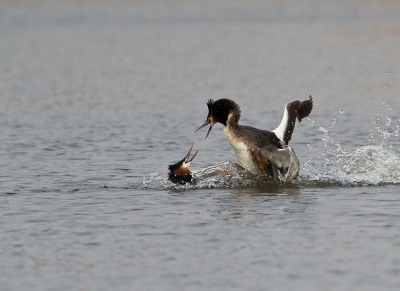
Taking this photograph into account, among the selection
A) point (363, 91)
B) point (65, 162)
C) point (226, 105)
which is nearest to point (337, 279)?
point (226, 105)

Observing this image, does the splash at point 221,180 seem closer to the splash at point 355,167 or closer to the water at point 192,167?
the water at point 192,167

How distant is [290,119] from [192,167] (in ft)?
6.47

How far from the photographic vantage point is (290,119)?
11.1 meters

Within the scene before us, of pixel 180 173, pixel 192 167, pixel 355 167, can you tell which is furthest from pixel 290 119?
pixel 192 167

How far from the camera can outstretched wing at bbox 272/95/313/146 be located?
36.1ft

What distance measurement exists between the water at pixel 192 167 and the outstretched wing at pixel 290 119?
0.60 m

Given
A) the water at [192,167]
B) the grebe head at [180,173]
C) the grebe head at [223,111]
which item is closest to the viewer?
the water at [192,167]

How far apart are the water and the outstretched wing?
1.98ft

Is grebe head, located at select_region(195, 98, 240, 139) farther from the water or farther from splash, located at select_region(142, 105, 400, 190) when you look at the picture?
the water

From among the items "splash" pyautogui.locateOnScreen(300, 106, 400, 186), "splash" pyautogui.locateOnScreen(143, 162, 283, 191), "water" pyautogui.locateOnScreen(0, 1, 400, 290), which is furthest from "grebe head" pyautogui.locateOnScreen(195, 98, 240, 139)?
"splash" pyautogui.locateOnScreen(300, 106, 400, 186)

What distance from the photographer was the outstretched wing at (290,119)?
11.0 m

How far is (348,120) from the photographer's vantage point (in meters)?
16.1

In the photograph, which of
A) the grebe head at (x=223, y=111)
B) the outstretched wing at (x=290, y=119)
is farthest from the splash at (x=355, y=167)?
the grebe head at (x=223, y=111)

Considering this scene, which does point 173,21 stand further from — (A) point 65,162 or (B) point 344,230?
(B) point 344,230
